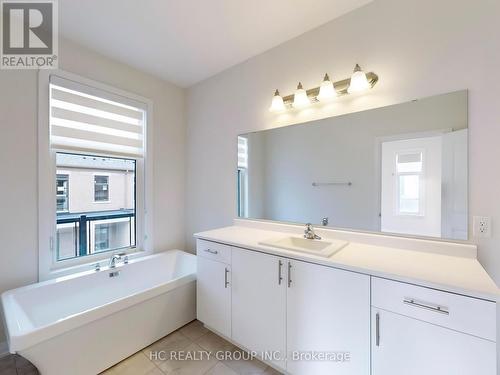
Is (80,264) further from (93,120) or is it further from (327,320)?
(327,320)

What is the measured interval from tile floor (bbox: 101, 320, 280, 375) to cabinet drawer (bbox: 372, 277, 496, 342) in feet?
3.38

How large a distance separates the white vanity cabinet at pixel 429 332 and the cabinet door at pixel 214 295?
1033mm

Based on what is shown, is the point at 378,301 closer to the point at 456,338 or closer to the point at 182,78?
the point at 456,338

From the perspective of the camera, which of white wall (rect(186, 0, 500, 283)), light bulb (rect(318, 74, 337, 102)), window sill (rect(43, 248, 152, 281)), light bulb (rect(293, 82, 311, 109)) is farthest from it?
window sill (rect(43, 248, 152, 281))

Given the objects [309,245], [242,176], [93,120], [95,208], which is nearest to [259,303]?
[309,245]

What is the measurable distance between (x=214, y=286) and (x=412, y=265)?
140 centimetres

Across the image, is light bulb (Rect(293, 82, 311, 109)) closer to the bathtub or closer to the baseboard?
the bathtub

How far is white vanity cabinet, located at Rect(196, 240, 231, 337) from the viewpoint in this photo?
69.1 inches

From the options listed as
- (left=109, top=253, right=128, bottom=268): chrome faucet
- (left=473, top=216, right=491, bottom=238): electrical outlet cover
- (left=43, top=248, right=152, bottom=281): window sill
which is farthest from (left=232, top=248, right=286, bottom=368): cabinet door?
(left=43, top=248, right=152, bottom=281): window sill

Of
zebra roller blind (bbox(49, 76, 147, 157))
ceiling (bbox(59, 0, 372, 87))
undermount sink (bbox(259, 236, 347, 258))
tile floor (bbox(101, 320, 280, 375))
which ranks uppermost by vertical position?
ceiling (bbox(59, 0, 372, 87))

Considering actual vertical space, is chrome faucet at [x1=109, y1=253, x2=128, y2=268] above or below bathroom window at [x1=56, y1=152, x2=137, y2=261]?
below

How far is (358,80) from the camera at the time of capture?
1572 millimetres

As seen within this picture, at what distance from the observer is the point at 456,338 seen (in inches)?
36.5

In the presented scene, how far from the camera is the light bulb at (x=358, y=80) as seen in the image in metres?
1.56
